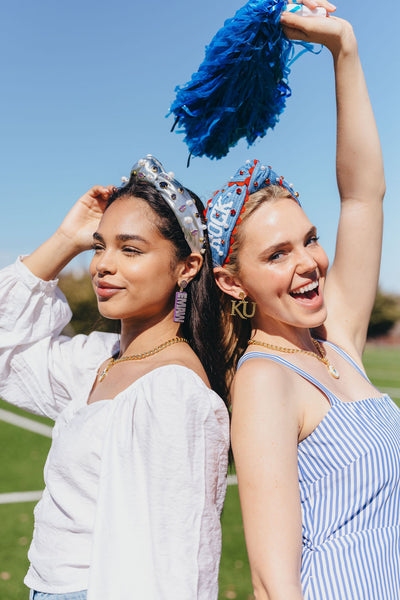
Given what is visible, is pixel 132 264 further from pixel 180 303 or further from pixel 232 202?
pixel 232 202

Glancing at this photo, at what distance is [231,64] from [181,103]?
230 mm

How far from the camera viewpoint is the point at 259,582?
60.9 inches

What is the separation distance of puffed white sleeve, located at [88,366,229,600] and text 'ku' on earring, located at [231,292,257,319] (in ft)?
1.48

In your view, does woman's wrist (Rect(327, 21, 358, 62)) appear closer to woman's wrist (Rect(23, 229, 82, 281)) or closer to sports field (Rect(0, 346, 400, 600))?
woman's wrist (Rect(23, 229, 82, 281))

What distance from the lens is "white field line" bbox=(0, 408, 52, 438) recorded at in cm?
929

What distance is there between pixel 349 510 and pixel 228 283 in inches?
32.9

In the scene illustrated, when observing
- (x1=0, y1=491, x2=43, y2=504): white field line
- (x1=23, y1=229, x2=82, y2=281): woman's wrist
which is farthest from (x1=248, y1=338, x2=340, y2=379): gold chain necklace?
(x1=0, y1=491, x2=43, y2=504): white field line

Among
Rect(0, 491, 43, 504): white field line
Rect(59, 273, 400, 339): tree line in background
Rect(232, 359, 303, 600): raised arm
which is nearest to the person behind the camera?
Rect(232, 359, 303, 600): raised arm

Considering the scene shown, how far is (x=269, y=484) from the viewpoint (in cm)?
156

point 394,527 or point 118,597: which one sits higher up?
point 394,527

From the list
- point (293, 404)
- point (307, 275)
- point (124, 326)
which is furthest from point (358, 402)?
point (124, 326)

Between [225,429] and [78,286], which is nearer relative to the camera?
[225,429]

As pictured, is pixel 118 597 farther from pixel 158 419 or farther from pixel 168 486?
pixel 158 419

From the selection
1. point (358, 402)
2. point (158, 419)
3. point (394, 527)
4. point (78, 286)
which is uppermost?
point (78, 286)
